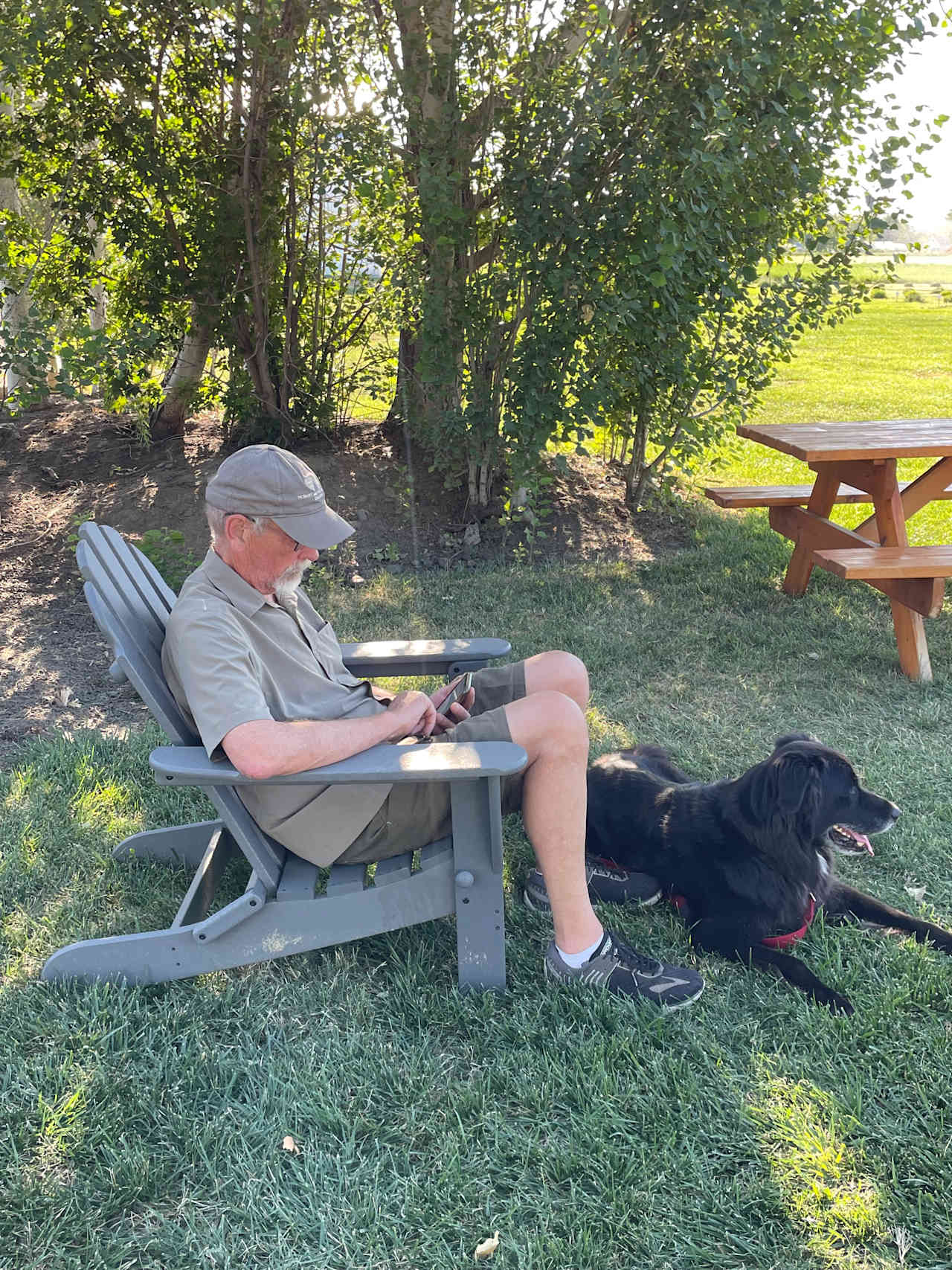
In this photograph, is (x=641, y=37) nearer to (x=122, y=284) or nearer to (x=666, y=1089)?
(x=122, y=284)

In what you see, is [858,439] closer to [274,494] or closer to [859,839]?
[859,839]

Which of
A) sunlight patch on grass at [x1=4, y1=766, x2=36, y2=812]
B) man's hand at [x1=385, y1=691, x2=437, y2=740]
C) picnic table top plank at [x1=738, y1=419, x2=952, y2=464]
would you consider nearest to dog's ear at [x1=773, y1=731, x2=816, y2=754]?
man's hand at [x1=385, y1=691, x2=437, y2=740]

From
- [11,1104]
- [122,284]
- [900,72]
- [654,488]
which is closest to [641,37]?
[900,72]

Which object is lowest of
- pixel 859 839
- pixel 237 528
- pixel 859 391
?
pixel 859 391

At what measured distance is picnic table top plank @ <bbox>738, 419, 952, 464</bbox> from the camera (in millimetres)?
Result: 4961

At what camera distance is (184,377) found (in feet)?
22.7

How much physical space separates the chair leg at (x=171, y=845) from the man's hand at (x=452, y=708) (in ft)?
2.72

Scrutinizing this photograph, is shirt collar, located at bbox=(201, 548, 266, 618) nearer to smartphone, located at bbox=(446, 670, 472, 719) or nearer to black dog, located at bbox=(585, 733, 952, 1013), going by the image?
smartphone, located at bbox=(446, 670, 472, 719)

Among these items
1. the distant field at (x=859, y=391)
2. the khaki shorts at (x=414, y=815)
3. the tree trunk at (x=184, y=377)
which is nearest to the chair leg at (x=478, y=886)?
the khaki shorts at (x=414, y=815)

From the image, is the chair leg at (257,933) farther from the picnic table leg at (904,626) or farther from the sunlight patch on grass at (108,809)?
the picnic table leg at (904,626)

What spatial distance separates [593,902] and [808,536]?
3204 millimetres

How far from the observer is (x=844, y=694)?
4.66 meters

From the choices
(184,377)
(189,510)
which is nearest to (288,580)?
(189,510)

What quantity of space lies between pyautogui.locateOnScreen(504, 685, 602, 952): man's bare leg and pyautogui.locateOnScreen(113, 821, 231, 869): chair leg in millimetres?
1188
